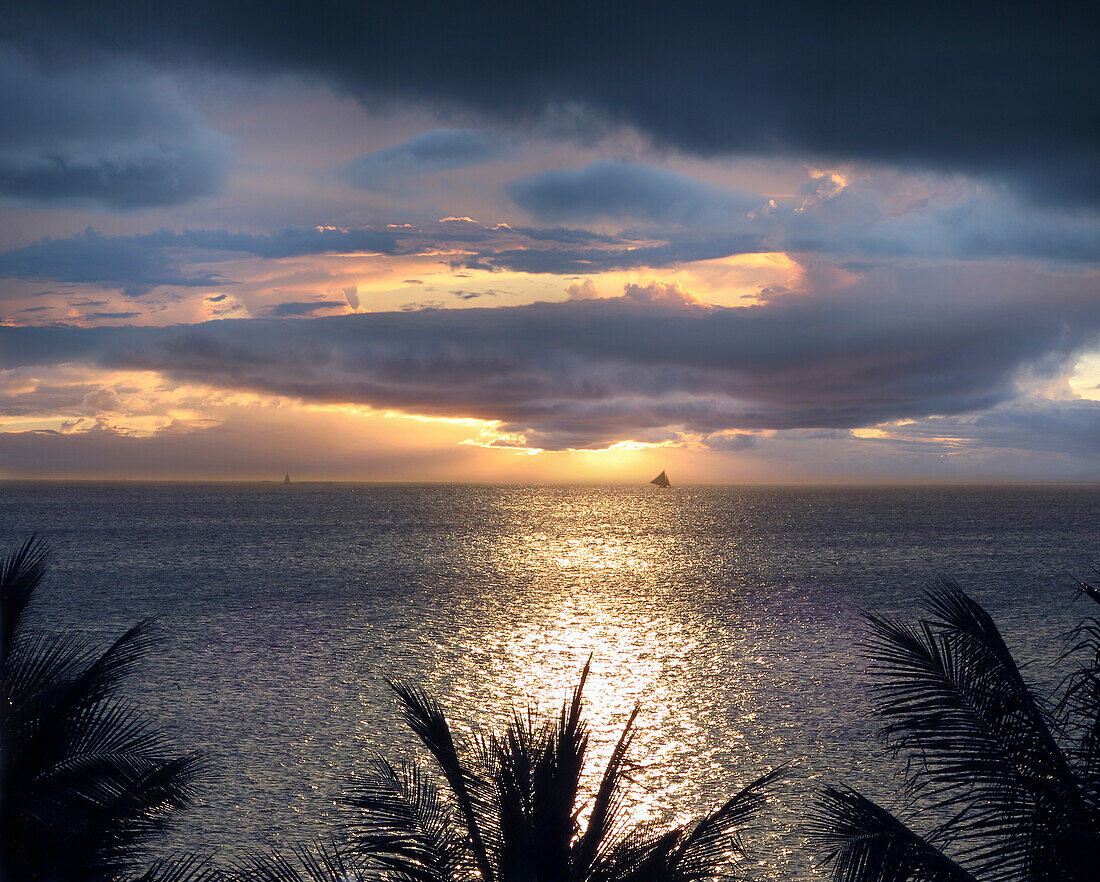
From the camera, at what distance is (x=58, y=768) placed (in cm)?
1231

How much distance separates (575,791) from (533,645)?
51.1 m

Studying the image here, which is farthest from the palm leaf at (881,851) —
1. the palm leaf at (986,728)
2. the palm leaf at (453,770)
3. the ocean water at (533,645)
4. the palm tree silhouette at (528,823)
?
the palm leaf at (453,770)

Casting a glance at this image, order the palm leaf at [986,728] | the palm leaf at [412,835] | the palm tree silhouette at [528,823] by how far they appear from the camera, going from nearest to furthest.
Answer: the palm leaf at [986,728] < the palm tree silhouette at [528,823] < the palm leaf at [412,835]

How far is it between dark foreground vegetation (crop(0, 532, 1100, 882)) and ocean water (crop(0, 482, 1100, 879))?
3.72m

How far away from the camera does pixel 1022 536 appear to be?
16162 centimetres

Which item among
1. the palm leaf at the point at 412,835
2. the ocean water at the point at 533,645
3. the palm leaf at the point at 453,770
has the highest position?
the palm leaf at the point at 453,770

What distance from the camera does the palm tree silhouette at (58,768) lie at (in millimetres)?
11188

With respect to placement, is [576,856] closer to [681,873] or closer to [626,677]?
[681,873]

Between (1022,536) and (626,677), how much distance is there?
136 metres

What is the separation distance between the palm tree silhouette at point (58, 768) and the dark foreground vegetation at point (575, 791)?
21 millimetres

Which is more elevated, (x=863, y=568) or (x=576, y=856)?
(x=576, y=856)

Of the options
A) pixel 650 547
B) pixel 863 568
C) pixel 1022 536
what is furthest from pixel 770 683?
pixel 1022 536

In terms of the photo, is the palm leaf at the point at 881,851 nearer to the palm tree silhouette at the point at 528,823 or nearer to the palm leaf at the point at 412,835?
the palm tree silhouette at the point at 528,823

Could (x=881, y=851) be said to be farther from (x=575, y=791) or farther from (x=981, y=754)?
(x=575, y=791)
